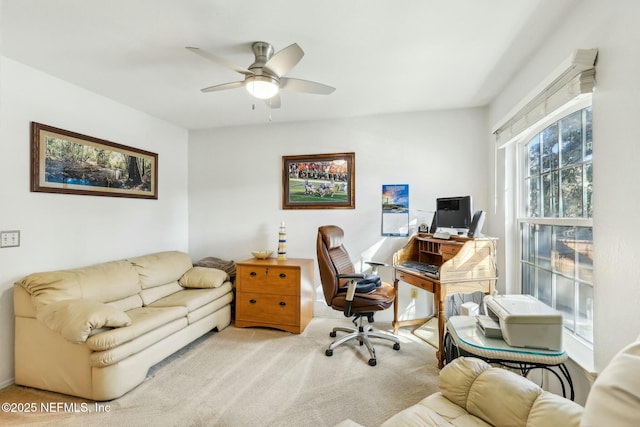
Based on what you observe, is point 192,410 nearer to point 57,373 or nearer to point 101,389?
point 101,389

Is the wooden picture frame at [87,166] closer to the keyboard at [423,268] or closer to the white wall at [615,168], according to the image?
the keyboard at [423,268]

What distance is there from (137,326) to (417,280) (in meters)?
2.26

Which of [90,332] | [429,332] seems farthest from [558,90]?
[90,332]

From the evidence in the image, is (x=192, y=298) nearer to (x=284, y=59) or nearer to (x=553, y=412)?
(x=284, y=59)

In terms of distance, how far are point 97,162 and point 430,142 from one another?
345 cm

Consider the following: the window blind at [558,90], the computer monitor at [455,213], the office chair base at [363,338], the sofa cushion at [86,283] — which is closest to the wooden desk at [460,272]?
the computer monitor at [455,213]

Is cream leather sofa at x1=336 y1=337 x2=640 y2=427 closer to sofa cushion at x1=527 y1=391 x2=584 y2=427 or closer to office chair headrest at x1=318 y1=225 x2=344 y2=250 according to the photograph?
sofa cushion at x1=527 y1=391 x2=584 y2=427

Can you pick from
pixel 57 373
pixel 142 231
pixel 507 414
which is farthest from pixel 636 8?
pixel 142 231

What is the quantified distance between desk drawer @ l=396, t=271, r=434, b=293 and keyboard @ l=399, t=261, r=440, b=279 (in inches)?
2.3

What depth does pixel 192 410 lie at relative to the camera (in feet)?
6.03

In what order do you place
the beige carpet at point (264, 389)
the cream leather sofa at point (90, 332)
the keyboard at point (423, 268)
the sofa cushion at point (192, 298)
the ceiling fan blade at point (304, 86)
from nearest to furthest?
the beige carpet at point (264, 389)
the cream leather sofa at point (90, 332)
the ceiling fan blade at point (304, 86)
the keyboard at point (423, 268)
the sofa cushion at point (192, 298)

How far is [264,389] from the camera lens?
2.07 metres

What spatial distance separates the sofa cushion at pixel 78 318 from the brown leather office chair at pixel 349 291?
→ 156 centimetres

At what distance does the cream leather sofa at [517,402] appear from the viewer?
0.68m
